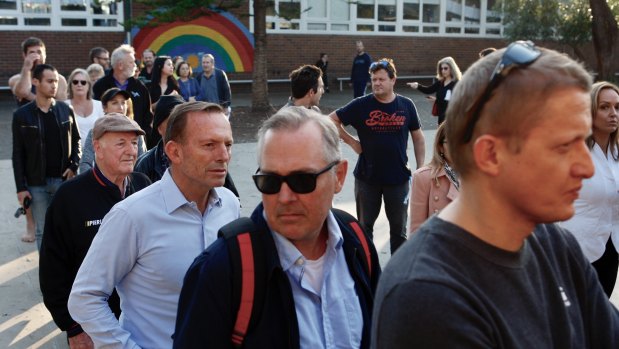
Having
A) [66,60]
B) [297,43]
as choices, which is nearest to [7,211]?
[66,60]

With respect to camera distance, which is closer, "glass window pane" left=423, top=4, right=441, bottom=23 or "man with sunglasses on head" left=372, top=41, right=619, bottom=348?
"man with sunglasses on head" left=372, top=41, right=619, bottom=348

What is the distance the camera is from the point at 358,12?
87.4ft

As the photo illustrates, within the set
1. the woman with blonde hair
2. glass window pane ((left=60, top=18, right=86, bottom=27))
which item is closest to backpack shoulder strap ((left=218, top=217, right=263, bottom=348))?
the woman with blonde hair

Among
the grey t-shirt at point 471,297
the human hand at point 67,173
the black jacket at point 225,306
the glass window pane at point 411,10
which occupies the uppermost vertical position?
the glass window pane at point 411,10

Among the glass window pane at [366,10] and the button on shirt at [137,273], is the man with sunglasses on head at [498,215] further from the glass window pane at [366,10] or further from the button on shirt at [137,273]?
the glass window pane at [366,10]

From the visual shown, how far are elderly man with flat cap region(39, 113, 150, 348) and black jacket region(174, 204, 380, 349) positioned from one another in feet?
6.20

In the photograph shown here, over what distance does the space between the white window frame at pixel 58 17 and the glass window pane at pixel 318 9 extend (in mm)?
6876

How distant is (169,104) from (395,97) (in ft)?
8.11

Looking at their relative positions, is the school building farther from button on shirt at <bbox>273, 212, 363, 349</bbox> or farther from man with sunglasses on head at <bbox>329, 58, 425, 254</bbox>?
button on shirt at <bbox>273, 212, 363, 349</bbox>

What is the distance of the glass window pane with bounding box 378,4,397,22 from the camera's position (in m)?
27.1

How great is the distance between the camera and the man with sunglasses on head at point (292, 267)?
195 centimetres

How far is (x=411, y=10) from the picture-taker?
27797mm

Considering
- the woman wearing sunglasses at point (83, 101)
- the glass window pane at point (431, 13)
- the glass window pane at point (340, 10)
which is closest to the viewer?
the woman wearing sunglasses at point (83, 101)

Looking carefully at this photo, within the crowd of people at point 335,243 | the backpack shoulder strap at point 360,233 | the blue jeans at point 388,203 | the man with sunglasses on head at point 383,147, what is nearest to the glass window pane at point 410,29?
the man with sunglasses on head at point 383,147
